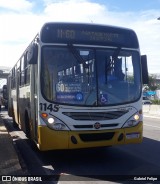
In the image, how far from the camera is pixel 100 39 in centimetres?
920

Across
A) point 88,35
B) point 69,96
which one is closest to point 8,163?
point 69,96

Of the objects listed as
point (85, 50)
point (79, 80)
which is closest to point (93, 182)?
point (79, 80)

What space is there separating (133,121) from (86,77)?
5.32ft

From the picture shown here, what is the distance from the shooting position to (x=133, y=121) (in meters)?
9.19

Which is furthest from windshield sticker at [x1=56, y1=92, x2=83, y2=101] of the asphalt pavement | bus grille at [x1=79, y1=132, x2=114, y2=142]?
the asphalt pavement

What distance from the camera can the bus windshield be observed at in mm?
8664

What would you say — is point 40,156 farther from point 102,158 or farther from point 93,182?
point 93,182

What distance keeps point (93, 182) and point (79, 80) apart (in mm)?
2525

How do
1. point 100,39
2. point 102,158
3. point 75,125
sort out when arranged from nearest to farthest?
point 75,125
point 100,39
point 102,158

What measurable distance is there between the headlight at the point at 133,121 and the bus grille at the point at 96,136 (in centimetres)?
46

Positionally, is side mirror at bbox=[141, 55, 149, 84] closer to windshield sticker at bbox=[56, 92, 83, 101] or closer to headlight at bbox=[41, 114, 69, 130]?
windshield sticker at bbox=[56, 92, 83, 101]

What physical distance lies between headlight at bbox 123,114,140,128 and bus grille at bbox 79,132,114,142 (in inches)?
18.1

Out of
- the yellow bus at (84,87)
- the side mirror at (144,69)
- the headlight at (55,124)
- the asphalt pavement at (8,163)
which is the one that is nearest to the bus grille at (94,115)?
the yellow bus at (84,87)

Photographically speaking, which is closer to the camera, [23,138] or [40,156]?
[40,156]
